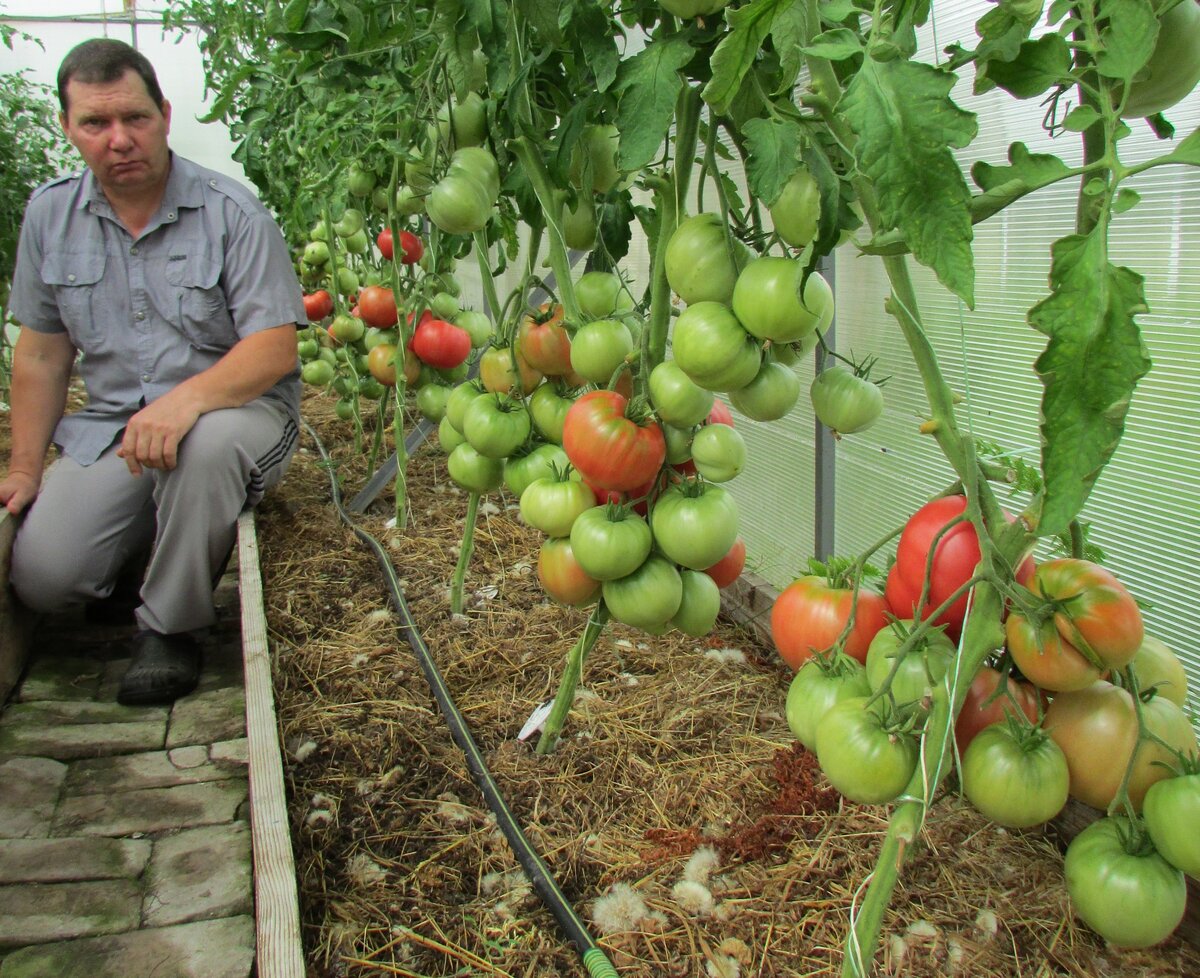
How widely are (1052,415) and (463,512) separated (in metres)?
2.53

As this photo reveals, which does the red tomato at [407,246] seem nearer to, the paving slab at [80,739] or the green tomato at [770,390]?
the paving slab at [80,739]

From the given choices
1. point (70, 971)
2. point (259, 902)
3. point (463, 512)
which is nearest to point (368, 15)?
point (259, 902)

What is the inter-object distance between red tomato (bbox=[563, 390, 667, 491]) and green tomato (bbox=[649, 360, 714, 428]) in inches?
1.6

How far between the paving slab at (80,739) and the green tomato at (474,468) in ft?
2.76

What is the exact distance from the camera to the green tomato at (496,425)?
4.84ft

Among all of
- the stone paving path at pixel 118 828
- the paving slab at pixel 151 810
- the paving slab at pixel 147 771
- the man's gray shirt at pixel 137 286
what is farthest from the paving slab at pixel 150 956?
the man's gray shirt at pixel 137 286

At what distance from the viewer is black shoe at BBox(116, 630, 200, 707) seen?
1.96m

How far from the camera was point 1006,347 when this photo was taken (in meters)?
1.48

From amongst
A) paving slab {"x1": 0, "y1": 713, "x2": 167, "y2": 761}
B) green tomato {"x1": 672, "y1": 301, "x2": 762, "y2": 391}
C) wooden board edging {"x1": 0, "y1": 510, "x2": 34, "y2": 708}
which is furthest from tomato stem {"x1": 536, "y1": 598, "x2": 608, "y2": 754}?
wooden board edging {"x1": 0, "y1": 510, "x2": 34, "y2": 708}

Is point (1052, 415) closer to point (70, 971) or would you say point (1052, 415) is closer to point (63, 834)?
point (70, 971)

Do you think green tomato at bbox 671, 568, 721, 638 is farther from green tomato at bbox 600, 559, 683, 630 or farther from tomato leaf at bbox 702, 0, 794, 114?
tomato leaf at bbox 702, 0, 794, 114

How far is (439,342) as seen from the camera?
2.37 meters

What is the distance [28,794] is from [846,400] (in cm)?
156

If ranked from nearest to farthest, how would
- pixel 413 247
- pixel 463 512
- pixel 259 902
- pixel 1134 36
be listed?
pixel 1134 36 → pixel 259 902 → pixel 413 247 → pixel 463 512
